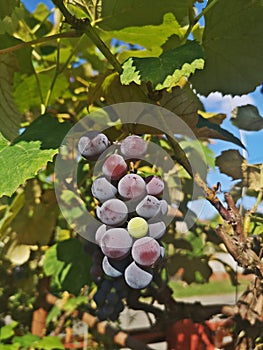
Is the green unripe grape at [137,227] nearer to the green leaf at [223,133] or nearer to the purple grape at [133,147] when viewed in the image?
the purple grape at [133,147]

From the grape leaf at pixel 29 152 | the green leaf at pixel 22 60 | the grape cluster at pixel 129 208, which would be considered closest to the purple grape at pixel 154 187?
the grape cluster at pixel 129 208

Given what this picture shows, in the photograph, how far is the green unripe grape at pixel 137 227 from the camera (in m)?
0.48

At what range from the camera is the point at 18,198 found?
2.97ft

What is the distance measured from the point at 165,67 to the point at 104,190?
0.14m

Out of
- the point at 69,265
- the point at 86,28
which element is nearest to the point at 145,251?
the point at 86,28

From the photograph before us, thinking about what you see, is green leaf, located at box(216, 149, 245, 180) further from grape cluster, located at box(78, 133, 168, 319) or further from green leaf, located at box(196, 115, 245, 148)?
grape cluster, located at box(78, 133, 168, 319)

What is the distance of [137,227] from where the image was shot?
0.48 m

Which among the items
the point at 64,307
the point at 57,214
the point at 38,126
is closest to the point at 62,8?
the point at 38,126

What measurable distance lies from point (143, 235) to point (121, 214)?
0.11 ft

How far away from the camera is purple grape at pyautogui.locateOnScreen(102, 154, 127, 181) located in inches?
18.9

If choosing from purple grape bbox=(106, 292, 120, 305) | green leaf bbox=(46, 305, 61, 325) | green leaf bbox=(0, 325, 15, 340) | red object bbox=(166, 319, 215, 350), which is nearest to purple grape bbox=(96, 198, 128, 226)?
purple grape bbox=(106, 292, 120, 305)

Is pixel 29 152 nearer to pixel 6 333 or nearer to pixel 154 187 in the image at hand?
pixel 154 187

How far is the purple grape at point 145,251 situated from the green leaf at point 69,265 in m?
0.40

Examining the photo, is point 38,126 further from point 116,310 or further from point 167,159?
point 116,310
